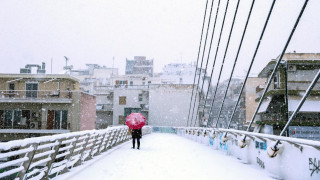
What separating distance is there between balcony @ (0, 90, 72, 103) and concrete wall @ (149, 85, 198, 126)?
21.8 meters

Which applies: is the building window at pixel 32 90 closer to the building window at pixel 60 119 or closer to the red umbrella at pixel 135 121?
the building window at pixel 60 119

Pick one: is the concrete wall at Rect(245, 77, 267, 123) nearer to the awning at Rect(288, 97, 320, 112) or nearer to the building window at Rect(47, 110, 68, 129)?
the awning at Rect(288, 97, 320, 112)

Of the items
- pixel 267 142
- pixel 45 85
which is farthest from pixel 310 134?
pixel 45 85

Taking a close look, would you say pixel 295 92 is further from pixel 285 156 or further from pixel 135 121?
pixel 285 156

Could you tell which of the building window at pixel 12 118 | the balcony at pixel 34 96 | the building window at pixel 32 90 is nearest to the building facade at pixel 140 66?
the building window at pixel 32 90

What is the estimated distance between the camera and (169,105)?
56.9 meters

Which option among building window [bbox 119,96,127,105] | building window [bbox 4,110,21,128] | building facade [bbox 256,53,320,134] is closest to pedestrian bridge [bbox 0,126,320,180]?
building facade [bbox 256,53,320,134]

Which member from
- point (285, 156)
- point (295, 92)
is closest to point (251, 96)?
point (295, 92)

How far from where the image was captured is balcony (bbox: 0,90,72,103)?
119 feet

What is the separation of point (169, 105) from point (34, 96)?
24955 millimetres

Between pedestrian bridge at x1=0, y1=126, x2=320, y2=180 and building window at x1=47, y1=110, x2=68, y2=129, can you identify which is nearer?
pedestrian bridge at x1=0, y1=126, x2=320, y2=180

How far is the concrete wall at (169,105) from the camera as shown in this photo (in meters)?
56.4

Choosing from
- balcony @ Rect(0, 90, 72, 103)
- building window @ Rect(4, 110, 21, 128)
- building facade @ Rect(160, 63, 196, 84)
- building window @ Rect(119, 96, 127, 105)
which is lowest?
building window @ Rect(4, 110, 21, 128)

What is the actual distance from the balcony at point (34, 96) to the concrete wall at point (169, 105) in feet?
71.6
